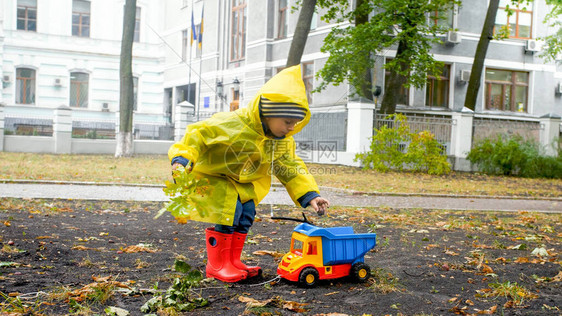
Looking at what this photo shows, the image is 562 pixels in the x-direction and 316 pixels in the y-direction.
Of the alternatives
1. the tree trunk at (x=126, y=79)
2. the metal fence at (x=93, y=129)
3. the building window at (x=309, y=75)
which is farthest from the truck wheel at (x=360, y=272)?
the metal fence at (x=93, y=129)

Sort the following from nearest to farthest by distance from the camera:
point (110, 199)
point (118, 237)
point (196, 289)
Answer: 1. point (196, 289)
2. point (118, 237)
3. point (110, 199)

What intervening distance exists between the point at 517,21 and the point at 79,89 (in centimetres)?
2678

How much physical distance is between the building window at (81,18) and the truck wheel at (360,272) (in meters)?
34.7

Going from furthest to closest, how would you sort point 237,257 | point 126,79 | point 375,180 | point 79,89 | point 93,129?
point 79,89 < point 93,129 < point 126,79 < point 375,180 < point 237,257

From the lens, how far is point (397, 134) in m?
17.5

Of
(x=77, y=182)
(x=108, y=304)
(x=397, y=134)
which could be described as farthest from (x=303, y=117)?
(x=397, y=134)

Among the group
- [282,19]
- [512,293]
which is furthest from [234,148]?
[282,19]

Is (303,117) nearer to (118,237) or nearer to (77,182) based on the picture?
(118,237)

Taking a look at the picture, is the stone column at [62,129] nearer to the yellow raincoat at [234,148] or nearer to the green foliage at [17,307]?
the yellow raincoat at [234,148]

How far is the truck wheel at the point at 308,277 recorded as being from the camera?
388 cm

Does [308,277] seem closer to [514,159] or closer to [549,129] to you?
[514,159]

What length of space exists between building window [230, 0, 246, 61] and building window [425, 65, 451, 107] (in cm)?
1104

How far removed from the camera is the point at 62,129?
22719 mm

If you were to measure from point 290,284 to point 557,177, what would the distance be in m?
17.9
